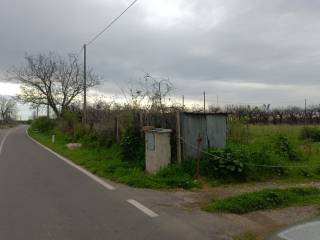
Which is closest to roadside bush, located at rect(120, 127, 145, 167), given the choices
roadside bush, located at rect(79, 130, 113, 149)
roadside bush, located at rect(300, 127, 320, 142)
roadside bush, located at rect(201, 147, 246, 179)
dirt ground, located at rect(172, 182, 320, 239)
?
roadside bush, located at rect(201, 147, 246, 179)

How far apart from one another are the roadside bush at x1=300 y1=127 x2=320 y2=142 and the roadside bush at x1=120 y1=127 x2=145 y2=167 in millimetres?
14172

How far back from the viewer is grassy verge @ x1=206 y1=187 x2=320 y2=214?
7.21m

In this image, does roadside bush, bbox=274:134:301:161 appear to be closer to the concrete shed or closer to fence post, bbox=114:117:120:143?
the concrete shed

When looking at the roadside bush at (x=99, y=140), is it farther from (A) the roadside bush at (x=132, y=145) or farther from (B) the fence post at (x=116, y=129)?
(A) the roadside bush at (x=132, y=145)

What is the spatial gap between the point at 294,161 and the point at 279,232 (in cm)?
815

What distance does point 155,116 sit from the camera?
42.5 ft

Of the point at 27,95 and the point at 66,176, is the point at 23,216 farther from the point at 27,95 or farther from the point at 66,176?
the point at 27,95

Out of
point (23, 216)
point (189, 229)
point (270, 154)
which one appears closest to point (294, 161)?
point (270, 154)

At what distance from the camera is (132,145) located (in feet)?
44.8

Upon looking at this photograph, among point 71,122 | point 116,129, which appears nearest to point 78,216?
point 116,129

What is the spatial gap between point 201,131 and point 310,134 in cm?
1584

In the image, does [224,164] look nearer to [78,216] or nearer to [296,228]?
[296,228]

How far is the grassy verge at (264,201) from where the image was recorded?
23.6 ft

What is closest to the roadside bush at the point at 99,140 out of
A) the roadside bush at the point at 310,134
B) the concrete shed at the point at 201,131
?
the concrete shed at the point at 201,131
